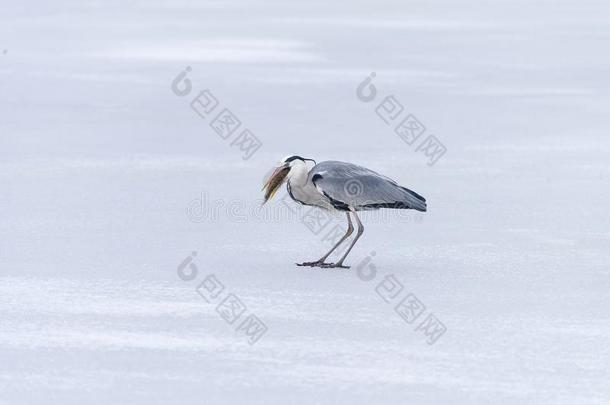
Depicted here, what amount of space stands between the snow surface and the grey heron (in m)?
0.38

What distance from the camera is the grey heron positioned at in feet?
30.7

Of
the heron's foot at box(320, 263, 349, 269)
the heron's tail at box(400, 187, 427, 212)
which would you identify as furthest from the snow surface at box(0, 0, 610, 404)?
the heron's tail at box(400, 187, 427, 212)

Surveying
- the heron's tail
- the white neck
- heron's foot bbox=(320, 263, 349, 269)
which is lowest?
heron's foot bbox=(320, 263, 349, 269)

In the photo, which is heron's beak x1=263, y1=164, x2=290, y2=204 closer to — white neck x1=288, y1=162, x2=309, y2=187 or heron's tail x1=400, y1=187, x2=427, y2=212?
white neck x1=288, y1=162, x2=309, y2=187

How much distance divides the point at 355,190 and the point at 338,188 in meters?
0.11

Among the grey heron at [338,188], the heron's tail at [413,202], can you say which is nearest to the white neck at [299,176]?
the grey heron at [338,188]

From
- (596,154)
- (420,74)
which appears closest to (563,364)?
(596,154)

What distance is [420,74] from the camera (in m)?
20.2

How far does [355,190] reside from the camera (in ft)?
30.8

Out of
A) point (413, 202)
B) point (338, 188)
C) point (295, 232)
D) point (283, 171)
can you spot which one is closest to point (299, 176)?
point (283, 171)

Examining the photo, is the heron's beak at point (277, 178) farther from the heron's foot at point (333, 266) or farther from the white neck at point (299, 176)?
the heron's foot at point (333, 266)

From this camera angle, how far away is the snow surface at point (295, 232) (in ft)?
23.1

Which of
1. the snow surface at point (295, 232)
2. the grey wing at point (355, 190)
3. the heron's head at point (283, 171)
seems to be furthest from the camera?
the heron's head at point (283, 171)

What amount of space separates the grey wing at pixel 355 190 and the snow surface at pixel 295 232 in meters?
0.39
